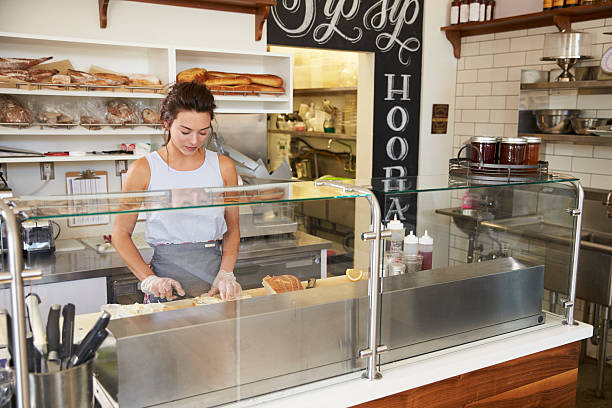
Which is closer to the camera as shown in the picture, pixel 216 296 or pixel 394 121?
pixel 216 296

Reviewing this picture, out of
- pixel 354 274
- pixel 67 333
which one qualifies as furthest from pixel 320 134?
pixel 67 333

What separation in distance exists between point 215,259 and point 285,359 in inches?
11.5

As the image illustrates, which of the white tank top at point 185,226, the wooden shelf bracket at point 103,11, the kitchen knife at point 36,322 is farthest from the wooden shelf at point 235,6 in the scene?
the kitchen knife at point 36,322

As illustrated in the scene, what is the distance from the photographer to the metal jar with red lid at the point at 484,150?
186 cm

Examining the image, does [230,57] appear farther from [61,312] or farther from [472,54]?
[61,312]

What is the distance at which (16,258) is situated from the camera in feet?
3.39

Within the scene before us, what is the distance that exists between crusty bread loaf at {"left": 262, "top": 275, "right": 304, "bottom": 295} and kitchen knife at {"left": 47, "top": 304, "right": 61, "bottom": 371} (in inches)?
18.4

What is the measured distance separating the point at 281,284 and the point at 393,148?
339 cm

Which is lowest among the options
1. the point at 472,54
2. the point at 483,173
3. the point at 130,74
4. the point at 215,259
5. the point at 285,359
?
the point at 285,359

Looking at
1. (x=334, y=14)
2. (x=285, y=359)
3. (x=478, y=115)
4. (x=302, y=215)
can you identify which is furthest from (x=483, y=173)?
(x=478, y=115)

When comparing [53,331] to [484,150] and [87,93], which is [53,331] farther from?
[87,93]

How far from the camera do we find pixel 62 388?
43.1 inches

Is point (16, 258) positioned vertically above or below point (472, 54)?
below

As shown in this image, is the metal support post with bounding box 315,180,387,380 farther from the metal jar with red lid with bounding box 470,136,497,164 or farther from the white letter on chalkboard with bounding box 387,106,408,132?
the white letter on chalkboard with bounding box 387,106,408,132
